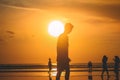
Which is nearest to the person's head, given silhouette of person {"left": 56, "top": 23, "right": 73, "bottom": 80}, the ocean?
silhouette of person {"left": 56, "top": 23, "right": 73, "bottom": 80}

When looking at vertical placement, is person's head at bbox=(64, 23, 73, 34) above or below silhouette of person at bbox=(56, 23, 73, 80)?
above

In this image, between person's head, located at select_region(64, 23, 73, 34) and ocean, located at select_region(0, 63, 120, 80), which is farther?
ocean, located at select_region(0, 63, 120, 80)

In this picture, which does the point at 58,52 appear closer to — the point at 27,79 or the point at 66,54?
the point at 66,54

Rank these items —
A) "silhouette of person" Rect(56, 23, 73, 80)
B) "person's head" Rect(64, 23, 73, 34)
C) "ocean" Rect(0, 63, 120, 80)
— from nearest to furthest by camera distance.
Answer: "silhouette of person" Rect(56, 23, 73, 80)
"person's head" Rect(64, 23, 73, 34)
"ocean" Rect(0, 63, 120, 80)

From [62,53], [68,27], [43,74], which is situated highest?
[68,27]

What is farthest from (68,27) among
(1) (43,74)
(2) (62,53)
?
(1) (43,74)

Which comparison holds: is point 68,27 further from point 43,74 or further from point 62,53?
point 43,74

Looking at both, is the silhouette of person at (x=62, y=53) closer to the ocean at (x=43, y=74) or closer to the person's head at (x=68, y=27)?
the person's head at (x=68, y=27)

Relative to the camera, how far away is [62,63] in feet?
63.0

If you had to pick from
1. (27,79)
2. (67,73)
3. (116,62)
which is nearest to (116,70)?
(116,62)

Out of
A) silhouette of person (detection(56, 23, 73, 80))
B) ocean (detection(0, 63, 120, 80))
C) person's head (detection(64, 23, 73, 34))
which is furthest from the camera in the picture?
ocean (detection(0, 63, 120, 80))

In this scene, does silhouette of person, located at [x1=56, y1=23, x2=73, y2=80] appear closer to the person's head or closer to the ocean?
the person's head

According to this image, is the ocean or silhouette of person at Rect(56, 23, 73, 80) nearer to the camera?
silhouette of person at Rect(56, 23, 73, 80)

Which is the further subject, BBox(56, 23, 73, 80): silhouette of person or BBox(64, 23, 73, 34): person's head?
BBox(64, 23, 73, 34): person's head
